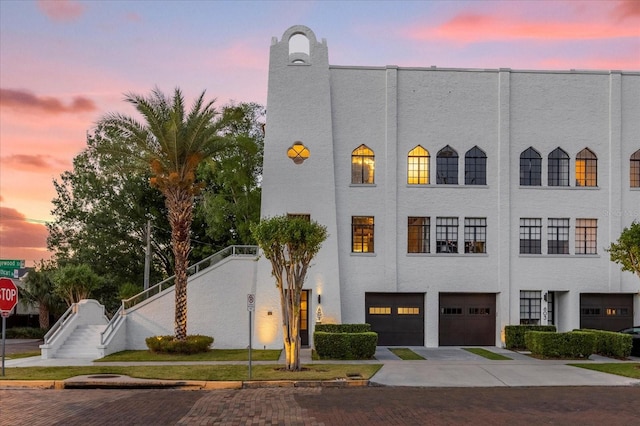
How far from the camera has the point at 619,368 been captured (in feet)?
74.1

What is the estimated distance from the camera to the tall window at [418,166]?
1211 inches

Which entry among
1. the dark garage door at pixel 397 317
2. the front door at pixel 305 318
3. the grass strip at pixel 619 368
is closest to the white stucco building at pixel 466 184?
the dark garage door at pixel 397 317

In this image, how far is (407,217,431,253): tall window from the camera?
30.6 m

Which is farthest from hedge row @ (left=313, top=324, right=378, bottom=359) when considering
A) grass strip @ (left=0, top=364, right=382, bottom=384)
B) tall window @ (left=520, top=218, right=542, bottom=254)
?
tall window @ (left=520, top=218, right=542, bottom=254)

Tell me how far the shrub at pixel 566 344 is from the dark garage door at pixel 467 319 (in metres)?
5.24

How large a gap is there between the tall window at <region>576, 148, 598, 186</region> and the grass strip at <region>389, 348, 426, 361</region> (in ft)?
37.0

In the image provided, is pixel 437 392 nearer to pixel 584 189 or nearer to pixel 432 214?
pixel 432 214

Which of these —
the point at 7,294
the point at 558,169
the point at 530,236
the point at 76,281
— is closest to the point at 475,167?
the point at 558,169

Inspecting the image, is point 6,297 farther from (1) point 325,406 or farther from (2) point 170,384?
(1) point 325,406

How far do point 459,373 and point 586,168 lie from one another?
14.5m

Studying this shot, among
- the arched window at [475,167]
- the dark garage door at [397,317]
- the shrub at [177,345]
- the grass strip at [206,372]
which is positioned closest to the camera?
the grass strip at [206,372]

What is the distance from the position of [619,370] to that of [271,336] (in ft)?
45.9

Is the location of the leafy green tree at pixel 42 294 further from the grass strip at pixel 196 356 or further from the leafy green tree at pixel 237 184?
the grass strip at pixel 196 356

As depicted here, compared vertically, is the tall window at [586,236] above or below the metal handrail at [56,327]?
above
